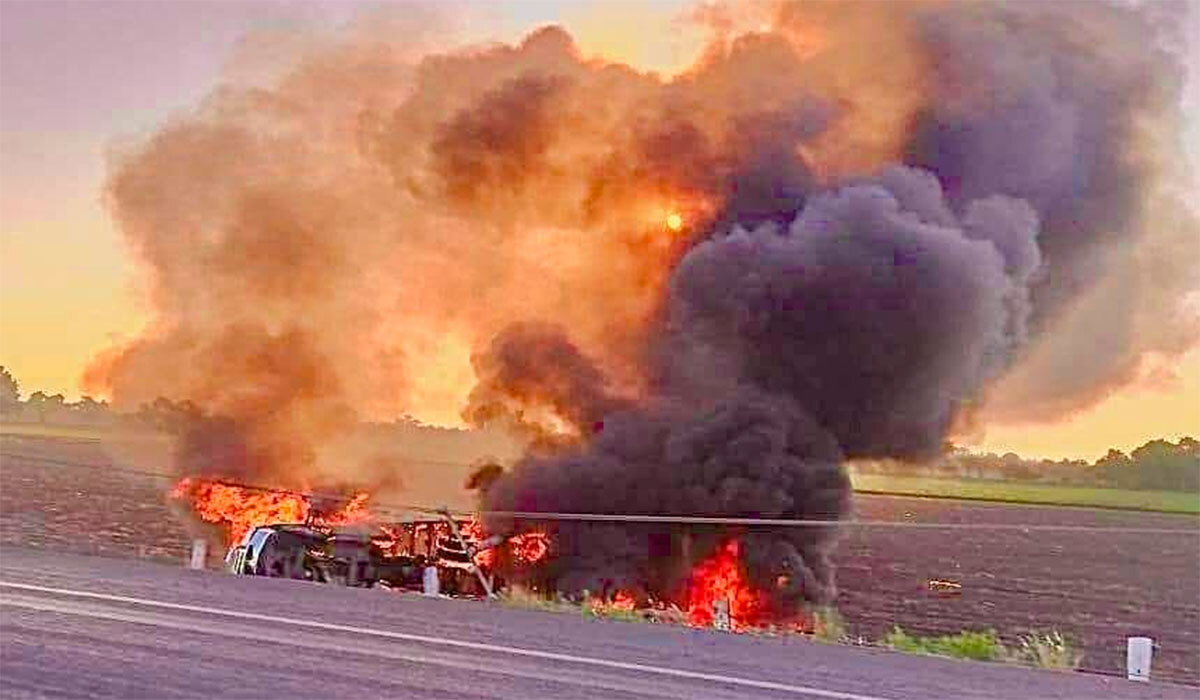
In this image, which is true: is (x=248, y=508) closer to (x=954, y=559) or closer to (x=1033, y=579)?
(x=1033, y=579)

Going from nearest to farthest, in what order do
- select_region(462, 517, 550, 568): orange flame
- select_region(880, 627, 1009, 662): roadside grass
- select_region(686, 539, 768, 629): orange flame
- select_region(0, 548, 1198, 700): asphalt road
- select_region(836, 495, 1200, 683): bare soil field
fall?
1. select_region(0, 548, 1198, 700): asphalt road
2. select_region(880, 627, 1009, 662): roadside grass
3. select_region(686, 539, 768, 629): orange flame
4. select_region(462, 517, 550, 568): orange flame
5. select_region(836, 495, 1200, 683): bare soil field

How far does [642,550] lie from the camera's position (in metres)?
27.8

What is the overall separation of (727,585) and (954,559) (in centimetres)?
3763

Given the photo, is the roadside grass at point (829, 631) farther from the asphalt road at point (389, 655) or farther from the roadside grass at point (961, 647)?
the asphalt road at point (389, 655)

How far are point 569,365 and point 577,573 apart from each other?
5073 mm

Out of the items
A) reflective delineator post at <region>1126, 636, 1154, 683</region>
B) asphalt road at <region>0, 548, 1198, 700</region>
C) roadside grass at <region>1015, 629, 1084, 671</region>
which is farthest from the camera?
roadside grass at <region>1015, 629, 1084, 671</region>

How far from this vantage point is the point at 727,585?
27234mm

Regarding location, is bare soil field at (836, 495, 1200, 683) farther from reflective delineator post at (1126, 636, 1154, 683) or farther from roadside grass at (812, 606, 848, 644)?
reflective delineator post at (1126, 636, 1154, 683)

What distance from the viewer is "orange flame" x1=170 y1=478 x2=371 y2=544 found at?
27984 mm

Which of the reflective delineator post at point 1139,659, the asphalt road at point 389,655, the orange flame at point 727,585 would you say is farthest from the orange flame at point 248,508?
the reflective delineator post at point 1139,659

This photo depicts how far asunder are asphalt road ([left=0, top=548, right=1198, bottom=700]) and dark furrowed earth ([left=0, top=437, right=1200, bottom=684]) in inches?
671

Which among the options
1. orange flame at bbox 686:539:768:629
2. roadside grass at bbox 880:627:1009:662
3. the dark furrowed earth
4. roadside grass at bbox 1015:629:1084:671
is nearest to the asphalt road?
roadside grass at bbox 1015:629:1084:671

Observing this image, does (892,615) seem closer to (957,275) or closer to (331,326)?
(957,275)

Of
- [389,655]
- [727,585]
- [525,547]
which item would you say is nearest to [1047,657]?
[389,655]
